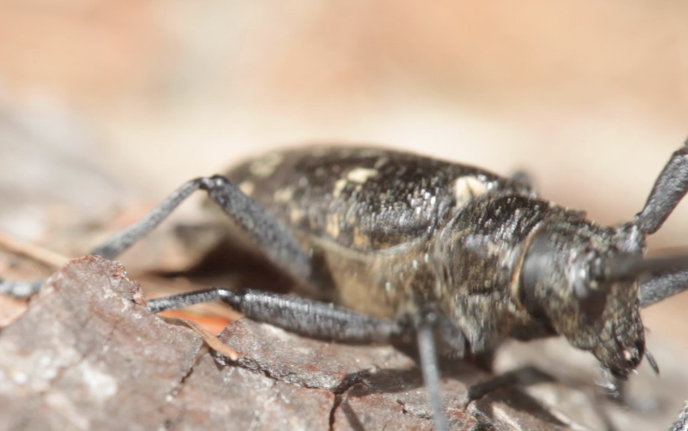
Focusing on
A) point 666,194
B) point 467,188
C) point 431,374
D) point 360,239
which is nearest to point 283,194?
point 360,239

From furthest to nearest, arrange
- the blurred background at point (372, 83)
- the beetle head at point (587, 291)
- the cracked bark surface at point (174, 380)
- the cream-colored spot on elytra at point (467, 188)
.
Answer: the blurred background at point (372, 83) → the cream-colored spot on elytra at point (467, 188) → the beetle head at point (587, 291) → the cracked bark surface at point (174, 380)

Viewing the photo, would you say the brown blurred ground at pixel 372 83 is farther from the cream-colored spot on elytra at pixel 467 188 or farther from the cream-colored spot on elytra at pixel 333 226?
the cream-colored spot on elytra at pixel 467 188

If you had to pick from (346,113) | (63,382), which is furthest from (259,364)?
(346,113)

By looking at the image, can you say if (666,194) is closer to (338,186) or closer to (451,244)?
(451,244)

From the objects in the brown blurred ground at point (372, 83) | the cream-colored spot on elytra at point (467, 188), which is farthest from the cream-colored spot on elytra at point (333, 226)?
the brown blurred ground at point (372, 83)

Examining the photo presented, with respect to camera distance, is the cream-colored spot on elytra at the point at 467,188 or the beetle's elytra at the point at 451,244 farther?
the cream-colored spot on elytra at the point at 467,188

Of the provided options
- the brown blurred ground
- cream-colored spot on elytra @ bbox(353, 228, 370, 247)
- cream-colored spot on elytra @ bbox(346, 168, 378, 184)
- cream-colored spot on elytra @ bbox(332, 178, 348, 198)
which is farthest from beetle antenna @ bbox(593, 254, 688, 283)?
the brown blurred ground

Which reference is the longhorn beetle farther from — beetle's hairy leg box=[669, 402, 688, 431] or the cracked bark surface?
the cracked bark surface
